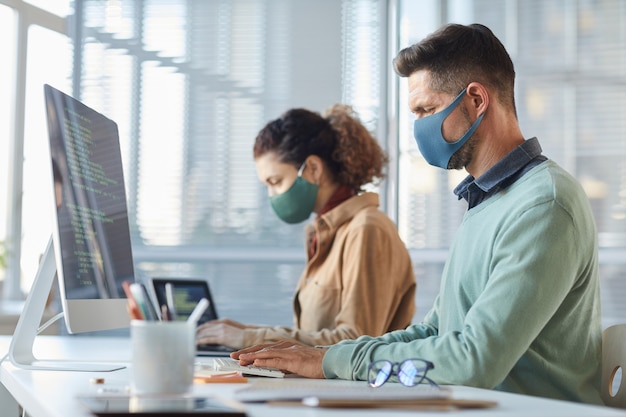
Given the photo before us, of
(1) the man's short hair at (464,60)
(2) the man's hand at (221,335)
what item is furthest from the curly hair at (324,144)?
(1) the man's short hair at (464,60)

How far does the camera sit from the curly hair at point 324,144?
9.11ft

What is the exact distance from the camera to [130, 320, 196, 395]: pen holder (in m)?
1.00

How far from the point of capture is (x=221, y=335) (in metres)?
2.29

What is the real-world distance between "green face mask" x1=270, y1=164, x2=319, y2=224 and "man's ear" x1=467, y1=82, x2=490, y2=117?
1128 millimetres

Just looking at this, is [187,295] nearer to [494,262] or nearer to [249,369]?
[249,369]

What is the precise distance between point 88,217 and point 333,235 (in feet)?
3.65

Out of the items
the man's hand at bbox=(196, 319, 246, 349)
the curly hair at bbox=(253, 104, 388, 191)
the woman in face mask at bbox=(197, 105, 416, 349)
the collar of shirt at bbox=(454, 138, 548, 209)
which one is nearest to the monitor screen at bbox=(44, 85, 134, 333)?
the man's hand at bbox=(196, 319, 246, 349)

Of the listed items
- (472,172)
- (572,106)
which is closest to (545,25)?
(572,106)

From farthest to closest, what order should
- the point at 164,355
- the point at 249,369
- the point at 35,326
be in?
the point at 35,326 → the point at 249,369 → the point at 164,355

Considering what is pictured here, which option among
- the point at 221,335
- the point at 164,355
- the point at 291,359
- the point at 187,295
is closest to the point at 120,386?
the point at 164,355

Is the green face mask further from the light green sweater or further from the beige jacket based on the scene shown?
the light green sweater

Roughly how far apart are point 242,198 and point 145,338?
313 cm

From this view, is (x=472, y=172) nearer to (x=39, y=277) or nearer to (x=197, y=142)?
(x=39, y=277)

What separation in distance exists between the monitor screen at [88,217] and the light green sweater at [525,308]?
471 millimetres
